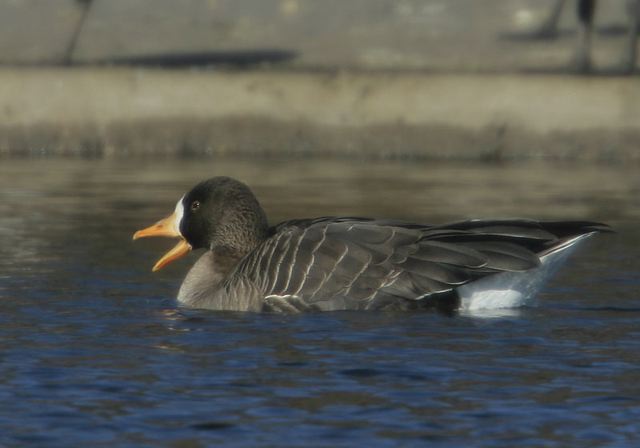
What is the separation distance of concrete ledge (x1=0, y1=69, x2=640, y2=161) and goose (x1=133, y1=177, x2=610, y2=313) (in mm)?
9724

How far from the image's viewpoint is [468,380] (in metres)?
7.59

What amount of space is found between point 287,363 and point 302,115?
1163 centimetres

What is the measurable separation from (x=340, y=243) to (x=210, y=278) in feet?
3.13

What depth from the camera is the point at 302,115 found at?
63.9 feet

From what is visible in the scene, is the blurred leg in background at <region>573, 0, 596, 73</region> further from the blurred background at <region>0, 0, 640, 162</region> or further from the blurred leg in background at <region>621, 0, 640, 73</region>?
the blurred background at <region>0, 0, 640, 162</region>

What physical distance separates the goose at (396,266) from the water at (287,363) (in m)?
0.14

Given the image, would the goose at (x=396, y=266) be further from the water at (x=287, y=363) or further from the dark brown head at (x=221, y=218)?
the dark brown head at (x=221, y=218)

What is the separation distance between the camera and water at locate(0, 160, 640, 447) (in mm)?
6703

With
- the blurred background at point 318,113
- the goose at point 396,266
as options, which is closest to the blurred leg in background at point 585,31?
the blurred background at point 318,113

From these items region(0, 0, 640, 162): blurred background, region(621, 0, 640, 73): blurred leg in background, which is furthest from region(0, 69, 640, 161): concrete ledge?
region(621, 0, 640, 73): blurred leg in background

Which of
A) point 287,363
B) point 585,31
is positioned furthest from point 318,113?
point 287,363

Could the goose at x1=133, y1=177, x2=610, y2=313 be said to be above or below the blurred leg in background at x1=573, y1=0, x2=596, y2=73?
below

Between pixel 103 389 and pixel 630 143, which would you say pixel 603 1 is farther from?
pixel 103 389

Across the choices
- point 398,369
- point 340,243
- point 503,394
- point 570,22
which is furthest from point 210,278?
point 570,22
